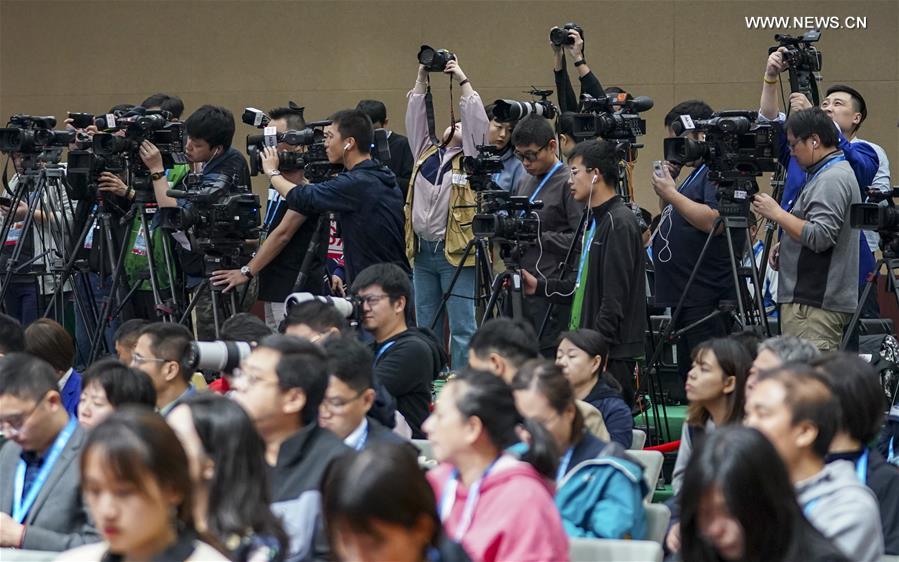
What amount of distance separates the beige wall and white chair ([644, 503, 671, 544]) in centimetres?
535

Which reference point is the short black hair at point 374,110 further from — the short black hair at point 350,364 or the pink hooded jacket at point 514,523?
the pink hooded jacket at point 514,523

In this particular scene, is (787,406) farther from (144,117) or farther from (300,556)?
(144,117)

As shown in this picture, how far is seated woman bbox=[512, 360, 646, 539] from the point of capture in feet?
9.35

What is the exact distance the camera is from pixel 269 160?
5.15 meters

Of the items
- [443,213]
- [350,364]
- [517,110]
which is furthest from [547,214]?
[350,364]

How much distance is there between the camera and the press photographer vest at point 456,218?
5.65 meters

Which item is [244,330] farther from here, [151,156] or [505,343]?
[151,156]

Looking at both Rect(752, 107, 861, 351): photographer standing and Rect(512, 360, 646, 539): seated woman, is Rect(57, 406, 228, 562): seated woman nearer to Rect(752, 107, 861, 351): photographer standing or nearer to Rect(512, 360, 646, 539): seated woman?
Rect(512, 360, 646, 539): seated woman

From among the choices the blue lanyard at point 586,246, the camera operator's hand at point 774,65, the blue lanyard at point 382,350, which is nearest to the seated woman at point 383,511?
the blue lanyard at point 382,350

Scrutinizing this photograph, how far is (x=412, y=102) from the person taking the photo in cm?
582

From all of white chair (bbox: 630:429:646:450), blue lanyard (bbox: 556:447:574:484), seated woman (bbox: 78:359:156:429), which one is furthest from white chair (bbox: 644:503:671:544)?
seated woman (bbox: 78:359:156:429)

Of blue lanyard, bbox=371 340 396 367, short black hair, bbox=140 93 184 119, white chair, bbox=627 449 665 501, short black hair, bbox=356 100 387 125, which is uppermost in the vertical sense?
short black hair, bbox=140 93 184 119

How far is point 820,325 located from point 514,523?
2.53 m

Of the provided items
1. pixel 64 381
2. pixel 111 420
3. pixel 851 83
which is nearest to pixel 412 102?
pixel 64 381
